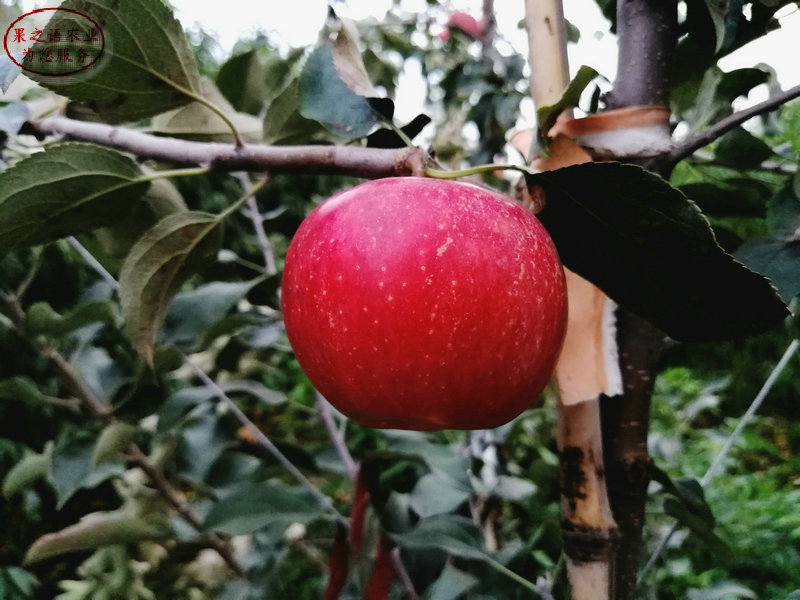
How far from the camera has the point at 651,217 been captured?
0.27 metres

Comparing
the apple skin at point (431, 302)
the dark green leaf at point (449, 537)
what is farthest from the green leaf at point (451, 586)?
the apple skin at point (431, 302)

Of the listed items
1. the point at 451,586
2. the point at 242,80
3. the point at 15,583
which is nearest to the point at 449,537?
the point at 451,586

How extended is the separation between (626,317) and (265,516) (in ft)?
1.23

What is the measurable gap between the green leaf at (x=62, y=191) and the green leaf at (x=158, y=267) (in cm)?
5

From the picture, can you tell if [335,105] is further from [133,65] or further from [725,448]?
[725,448]

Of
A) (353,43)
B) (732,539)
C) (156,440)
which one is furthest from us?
(156,440)

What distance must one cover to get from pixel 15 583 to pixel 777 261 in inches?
37.2

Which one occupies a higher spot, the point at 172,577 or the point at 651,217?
the point at 651,217

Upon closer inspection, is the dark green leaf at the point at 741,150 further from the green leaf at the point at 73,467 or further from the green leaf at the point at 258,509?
the green leaf at the point at 73,467

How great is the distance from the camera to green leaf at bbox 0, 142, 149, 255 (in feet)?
1.17

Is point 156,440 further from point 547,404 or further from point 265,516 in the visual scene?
point 547,404

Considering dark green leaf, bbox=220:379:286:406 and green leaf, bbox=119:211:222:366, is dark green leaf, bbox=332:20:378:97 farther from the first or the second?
dark green leaf, bbox=220:379:286:406

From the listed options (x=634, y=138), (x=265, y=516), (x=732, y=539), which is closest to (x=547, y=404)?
(x=732, y=539)

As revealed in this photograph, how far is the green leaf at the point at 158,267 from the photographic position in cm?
39
